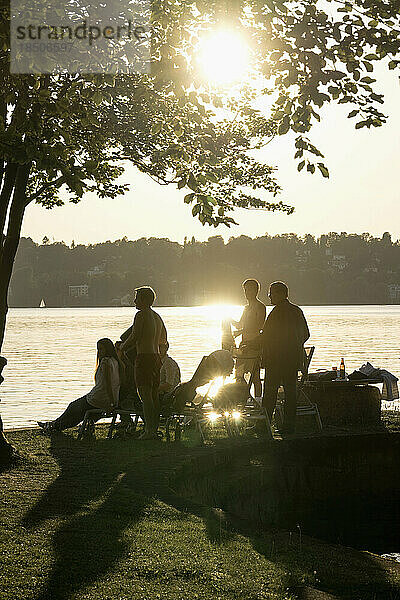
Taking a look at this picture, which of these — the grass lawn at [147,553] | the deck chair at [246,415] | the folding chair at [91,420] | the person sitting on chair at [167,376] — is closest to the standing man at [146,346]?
the person sitting on chair at [167,376]

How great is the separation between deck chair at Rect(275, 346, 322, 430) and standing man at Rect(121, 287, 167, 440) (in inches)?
87.8

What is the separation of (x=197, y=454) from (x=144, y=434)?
182 cm

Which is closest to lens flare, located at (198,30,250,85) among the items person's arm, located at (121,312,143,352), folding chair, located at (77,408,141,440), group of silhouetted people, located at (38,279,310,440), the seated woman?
group of silhouetted people, located at (38,279,310,440)

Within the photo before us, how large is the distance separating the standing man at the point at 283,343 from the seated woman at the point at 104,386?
7.08ft

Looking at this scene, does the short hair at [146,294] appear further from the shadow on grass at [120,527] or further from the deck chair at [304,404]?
the deck chair at [304,404]

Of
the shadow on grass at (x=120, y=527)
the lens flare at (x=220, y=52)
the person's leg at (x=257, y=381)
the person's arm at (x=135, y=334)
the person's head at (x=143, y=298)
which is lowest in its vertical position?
the shadow on grass at (x=120, y=527)

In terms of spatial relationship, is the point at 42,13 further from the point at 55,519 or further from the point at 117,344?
the point at 117,344

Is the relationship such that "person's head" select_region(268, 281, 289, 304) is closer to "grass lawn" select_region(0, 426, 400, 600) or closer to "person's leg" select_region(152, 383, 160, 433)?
"person's leg" select_region(152, 383, 160, 433)

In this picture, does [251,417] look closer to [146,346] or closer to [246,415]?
[246,415]

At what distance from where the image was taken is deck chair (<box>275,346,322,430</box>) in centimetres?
1280

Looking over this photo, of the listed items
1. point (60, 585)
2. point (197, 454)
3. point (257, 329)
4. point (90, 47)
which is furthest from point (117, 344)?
point (60, 585)

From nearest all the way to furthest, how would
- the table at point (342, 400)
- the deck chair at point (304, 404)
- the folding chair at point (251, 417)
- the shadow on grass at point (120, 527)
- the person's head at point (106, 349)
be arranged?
the shadow on grass at point (120, 527) < the folding chair at point (251, 417) < the person's head at point (106, 349) < the deck chair at point (304, 404) < the table at point (342, 400)

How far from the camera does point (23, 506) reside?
7758mm

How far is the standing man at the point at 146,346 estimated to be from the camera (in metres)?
11.5
